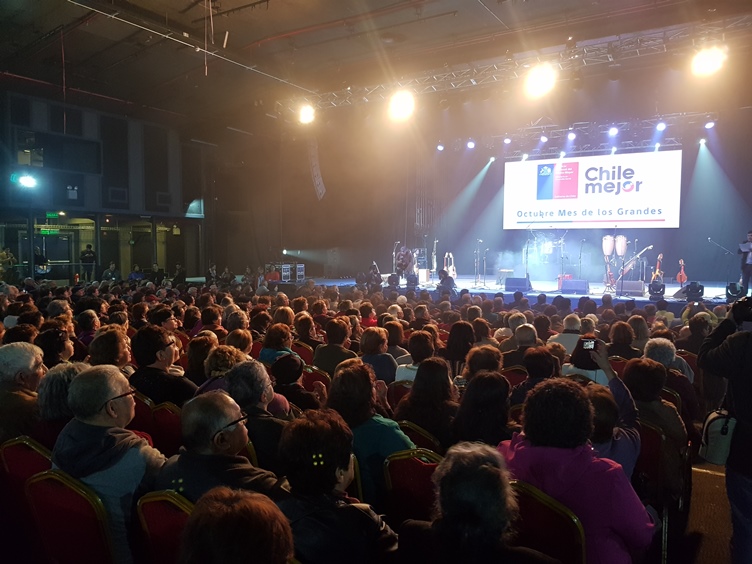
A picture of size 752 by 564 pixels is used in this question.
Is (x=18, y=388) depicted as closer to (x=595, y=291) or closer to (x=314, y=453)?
(x=314, y=453)

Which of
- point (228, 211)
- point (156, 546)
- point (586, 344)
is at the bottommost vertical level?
point (156, 546)

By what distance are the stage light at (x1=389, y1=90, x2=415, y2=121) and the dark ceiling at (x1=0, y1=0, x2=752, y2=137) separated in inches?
15.6

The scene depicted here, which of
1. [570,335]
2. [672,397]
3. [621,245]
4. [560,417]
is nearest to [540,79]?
[621,245]

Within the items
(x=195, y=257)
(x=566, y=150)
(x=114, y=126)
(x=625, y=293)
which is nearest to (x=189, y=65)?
(x=114, y=126)

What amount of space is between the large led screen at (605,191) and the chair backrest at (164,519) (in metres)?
15.8

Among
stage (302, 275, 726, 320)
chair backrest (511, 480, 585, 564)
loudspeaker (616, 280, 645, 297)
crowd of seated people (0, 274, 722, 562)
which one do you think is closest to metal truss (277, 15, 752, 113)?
stage (302, 275, 726, 320)

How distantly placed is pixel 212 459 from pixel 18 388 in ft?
5.09

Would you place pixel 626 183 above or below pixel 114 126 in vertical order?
below

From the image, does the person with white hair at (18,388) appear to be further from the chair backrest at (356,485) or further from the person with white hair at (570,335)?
the person with white hair at (570,335)

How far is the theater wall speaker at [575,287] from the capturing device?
44.2ft

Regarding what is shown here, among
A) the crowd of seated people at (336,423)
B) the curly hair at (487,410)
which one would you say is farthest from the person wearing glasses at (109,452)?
the curly hair at (487,410)

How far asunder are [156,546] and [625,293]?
1365 centimetres

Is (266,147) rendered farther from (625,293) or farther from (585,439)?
(585,439)

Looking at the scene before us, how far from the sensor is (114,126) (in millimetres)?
16094
